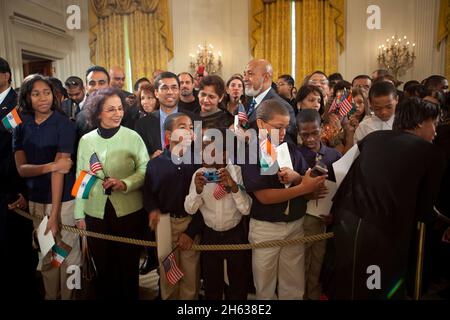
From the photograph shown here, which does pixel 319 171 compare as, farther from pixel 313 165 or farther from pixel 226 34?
pixel 226 34

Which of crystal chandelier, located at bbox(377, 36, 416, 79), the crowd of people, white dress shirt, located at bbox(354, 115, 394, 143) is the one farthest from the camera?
crystal chandelier, located at bbox(377, 36, 416, 79)

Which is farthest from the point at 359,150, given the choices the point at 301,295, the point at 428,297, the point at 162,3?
the point at 162,3

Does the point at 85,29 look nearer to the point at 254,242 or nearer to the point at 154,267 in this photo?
the point at 154,267

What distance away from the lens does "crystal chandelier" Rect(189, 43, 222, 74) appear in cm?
1073

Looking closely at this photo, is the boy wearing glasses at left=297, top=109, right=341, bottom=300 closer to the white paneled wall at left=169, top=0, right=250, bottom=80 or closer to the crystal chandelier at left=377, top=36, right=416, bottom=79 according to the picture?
the crystal chandelier at left=377, top=36, right=416, bottom=79

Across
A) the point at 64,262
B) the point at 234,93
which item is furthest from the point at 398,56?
the point at 64,262

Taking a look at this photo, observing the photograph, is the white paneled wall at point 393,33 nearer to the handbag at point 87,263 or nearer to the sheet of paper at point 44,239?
the handbag at point 87,263

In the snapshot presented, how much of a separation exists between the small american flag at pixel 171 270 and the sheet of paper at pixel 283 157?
3.37ft

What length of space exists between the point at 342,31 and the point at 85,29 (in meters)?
7.62

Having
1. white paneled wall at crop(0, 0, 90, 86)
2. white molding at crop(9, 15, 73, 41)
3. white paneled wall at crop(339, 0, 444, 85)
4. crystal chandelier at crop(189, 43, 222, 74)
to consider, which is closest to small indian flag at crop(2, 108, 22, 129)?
white paneled wall at crop(0, 0, 90, 86)

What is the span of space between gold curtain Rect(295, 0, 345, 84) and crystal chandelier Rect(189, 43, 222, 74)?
2.40 m

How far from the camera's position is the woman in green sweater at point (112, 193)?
2.74 meters

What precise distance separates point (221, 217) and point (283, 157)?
611 millimetres

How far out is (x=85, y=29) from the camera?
11.2m
